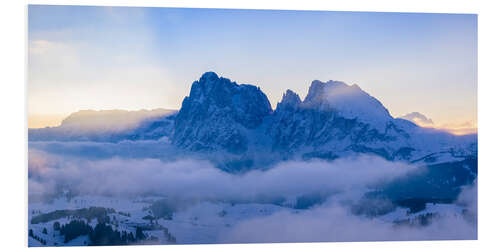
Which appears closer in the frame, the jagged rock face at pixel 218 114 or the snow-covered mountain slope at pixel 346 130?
the jagged rock face at pixel 218 114

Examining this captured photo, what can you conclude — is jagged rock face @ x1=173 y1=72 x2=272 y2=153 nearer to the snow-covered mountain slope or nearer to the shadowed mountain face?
the shadowed mountain face

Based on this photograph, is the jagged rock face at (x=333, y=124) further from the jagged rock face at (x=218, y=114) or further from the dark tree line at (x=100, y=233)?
the dark tree line at (x=100, y=233)

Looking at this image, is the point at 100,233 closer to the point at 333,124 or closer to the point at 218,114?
the point at 218,114

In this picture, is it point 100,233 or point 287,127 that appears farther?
point 287,127

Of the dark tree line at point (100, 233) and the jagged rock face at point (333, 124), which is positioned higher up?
the jagged rock face at point (333, 124)

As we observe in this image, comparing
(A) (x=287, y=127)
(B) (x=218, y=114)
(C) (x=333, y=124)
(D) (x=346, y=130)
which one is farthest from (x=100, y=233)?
(D) (x=346, y=130)

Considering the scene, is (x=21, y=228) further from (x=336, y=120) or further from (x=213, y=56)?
(x=336, y=120)

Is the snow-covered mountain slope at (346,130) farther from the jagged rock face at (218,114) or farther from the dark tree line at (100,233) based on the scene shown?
the dark tree line at (100,233)

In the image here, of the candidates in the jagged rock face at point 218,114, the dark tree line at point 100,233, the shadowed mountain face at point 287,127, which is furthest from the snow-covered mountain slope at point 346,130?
the dark tree line at point 100,233
